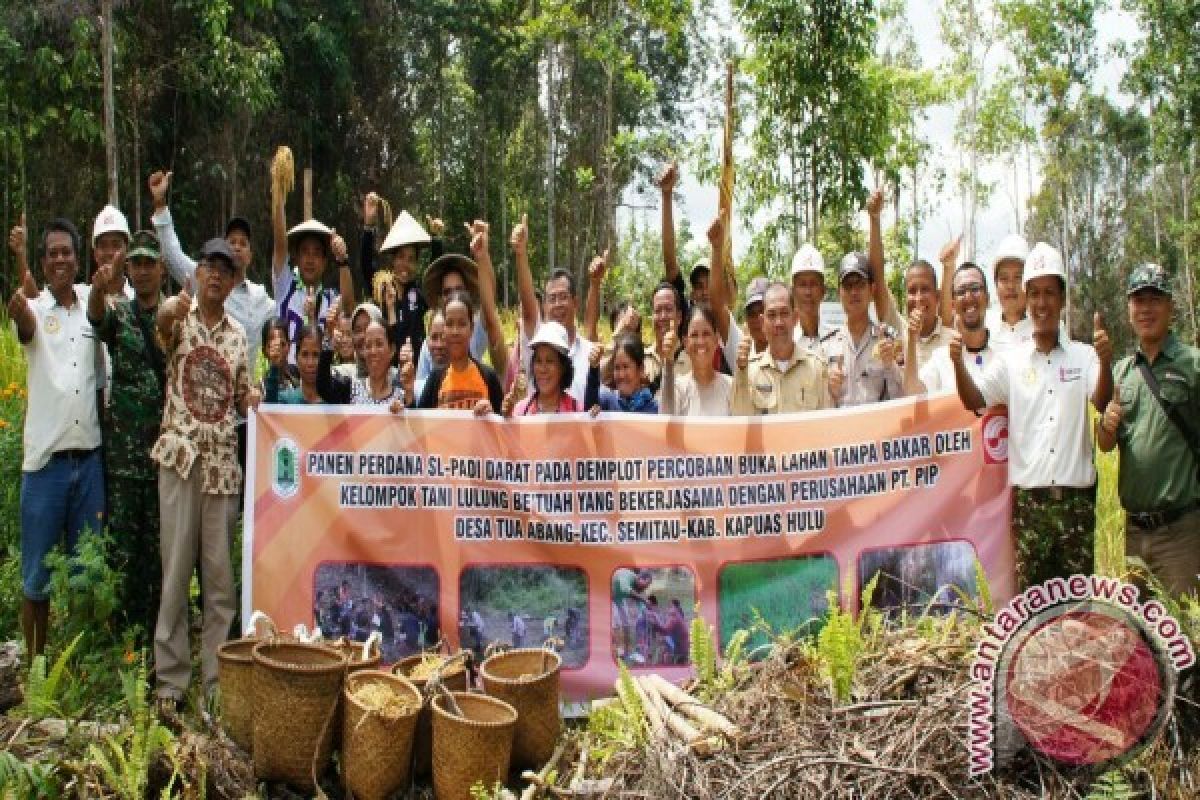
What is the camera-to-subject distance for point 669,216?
→ 6.95m

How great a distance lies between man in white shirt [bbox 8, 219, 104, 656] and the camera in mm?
6004

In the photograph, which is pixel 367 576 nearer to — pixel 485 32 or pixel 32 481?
pixel 32 481

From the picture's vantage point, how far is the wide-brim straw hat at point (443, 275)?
23.2ft

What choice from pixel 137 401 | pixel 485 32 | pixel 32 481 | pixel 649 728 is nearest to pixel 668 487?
pixel 649 728

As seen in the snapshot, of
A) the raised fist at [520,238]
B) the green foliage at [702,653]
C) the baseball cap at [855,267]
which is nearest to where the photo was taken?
the green foliage at [702,653]

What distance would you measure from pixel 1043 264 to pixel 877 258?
1275 millimetres

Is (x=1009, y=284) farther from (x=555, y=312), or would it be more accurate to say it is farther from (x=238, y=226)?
(x=238, y=226)

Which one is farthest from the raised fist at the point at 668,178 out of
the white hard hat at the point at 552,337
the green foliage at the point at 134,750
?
Answer: the green foliage at the point at 134,750

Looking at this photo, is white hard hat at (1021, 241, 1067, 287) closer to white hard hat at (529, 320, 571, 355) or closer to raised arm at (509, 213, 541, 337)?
white hard hat at (529, 320, 571, 355)

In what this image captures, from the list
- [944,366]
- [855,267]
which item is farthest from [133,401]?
[944,366]

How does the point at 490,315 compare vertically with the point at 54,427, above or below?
above

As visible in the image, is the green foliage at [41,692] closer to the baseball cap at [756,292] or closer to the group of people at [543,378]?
the group of people at [543,378]
